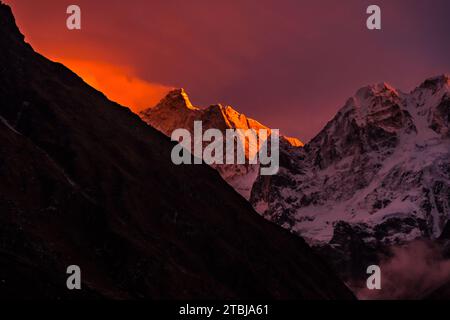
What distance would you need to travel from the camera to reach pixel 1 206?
179250 millimetres

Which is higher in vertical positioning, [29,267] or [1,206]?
[1,206]

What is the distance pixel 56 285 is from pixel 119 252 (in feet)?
145

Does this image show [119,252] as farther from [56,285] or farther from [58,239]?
[56,285]
